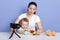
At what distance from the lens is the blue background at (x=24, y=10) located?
152 centimetres

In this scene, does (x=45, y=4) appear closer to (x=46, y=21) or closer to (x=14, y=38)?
(x=46, y=21)

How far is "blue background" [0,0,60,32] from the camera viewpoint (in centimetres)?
152

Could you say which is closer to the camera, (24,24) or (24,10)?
(24,24)

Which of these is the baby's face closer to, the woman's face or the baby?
the baby

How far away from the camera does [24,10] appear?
1541 mm

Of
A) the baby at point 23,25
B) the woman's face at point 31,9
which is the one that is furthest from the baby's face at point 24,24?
the woman's face at point 31,9

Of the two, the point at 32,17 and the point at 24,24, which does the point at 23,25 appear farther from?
the point at 32,17

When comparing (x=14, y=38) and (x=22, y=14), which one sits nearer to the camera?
(x=14, y=38)

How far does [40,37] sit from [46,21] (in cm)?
30

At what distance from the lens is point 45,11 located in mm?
1543

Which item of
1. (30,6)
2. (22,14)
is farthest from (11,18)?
(30,6)

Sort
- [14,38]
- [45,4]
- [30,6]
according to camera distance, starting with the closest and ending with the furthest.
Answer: [14,38]
[30,6]
[45,4]

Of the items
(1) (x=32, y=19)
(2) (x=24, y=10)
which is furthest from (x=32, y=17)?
(2) (x=24, y=10)

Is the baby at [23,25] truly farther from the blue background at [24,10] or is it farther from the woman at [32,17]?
the blue background at [24,10]
